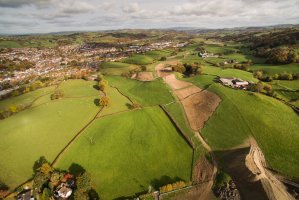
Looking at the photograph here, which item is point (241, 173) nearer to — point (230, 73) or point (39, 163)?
point (39, 163)

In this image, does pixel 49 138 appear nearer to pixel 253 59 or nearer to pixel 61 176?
pixel 61 176

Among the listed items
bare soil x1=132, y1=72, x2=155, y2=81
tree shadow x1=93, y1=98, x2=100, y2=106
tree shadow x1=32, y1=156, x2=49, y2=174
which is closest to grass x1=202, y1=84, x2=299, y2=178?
tree shadow x1=93, y1=98, x2=100, y2=106

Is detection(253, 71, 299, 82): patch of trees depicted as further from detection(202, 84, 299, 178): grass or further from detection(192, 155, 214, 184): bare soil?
detection(192, 155, 214, 184): bare soil

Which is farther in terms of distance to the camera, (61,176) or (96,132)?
(96,132)

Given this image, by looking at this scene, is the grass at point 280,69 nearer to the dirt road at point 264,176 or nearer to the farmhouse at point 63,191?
the dirt road at point 264,176

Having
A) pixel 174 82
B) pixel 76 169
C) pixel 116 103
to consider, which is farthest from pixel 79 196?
pixel 174 82

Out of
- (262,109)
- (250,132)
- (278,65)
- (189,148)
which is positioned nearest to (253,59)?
(278,65)
